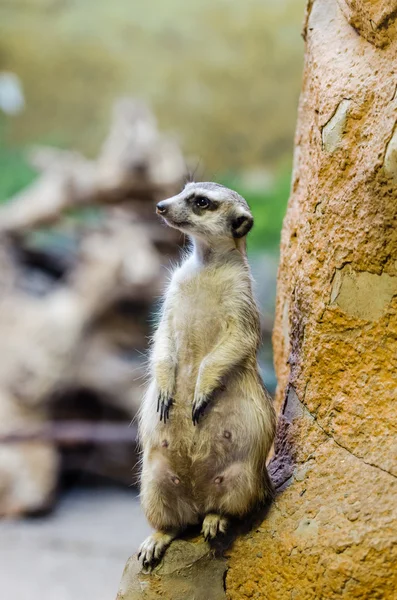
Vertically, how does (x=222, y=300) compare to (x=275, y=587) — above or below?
above

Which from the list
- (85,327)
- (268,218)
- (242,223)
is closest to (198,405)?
(242,223)

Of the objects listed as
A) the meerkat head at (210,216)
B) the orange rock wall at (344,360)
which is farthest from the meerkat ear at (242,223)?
the orange rock wall at (344,360)

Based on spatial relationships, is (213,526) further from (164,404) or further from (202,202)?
(202,202)

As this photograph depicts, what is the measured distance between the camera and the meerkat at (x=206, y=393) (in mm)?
2104

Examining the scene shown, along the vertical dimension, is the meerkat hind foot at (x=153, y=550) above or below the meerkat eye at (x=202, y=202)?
below

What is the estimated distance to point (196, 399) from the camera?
6.95ft

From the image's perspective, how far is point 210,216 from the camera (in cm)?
230

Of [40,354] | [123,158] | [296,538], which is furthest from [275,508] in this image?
[123,158]

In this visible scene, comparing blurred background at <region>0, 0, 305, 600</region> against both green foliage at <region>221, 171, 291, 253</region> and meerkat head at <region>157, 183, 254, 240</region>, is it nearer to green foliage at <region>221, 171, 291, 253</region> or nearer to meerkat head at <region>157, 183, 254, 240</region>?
green foliage at <region>221, 171, 291, 253</region>

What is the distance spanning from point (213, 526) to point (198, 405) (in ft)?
1.07

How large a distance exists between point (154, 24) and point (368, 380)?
8732mm

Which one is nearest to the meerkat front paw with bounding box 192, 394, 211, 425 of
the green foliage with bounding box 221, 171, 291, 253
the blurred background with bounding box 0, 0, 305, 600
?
the blurred background with bounding box 0, 0, 305, 600

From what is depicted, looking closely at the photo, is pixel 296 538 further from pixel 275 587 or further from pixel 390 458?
pixel 390 458

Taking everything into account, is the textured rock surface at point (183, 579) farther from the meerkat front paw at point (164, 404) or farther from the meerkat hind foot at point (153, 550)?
the meerkat front paw at point (164, 404)
